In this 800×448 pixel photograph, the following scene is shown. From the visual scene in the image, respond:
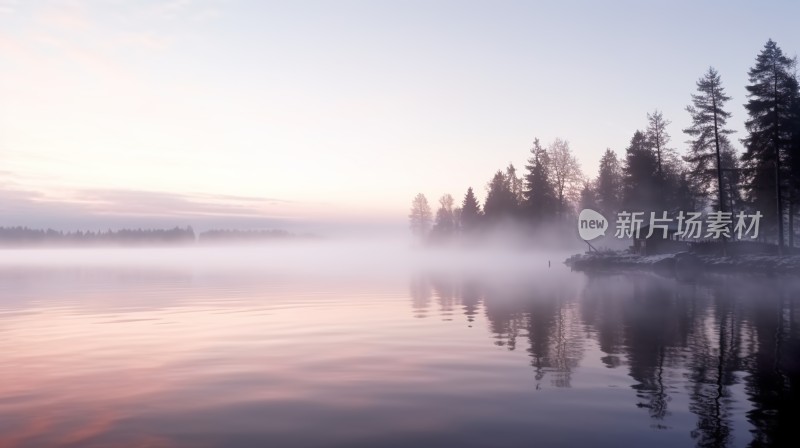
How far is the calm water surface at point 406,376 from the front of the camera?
10406mm

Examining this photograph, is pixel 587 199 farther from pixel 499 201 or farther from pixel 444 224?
pixel 444 224

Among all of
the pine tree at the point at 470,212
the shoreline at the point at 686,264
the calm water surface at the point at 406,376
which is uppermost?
the pine tree at the point at 470,212

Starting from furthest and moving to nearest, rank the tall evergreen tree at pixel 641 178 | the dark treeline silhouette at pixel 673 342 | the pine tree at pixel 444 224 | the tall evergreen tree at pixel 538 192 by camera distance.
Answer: the pine tree at pixel 444 224
the tall evergreen tree at pixel 538 192
the tall evergreen tree at pixel 641 178
the dark treeline silhouette at pixel 673 342

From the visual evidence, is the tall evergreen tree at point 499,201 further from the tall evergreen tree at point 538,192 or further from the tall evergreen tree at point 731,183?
the tall evergreen tree at point 731,183

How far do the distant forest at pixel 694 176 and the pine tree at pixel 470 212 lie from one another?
7.9 inches

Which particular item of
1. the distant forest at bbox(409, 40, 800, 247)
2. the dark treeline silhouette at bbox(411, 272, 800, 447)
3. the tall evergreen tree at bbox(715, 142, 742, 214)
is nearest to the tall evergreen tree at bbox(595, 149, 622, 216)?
the distant forest at bbox(409, 40, 800, 247)

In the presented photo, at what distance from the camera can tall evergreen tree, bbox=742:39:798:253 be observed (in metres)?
51.4

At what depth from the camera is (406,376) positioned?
14953 mm

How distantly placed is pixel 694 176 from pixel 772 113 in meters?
13.2

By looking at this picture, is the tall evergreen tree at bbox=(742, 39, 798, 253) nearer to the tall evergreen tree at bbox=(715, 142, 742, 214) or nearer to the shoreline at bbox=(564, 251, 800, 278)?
the shoreline at bbox=(564, 251, 800, 278)

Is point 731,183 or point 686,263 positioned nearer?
point 686,263

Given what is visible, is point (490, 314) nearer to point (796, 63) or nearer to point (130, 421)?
point (130, 421)

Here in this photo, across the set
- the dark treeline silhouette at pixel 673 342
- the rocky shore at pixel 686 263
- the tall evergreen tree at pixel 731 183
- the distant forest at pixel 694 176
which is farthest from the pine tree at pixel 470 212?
the dark treeline silhouette at pixel 673 342

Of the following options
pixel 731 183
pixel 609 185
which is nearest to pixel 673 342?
pixel 731 183
